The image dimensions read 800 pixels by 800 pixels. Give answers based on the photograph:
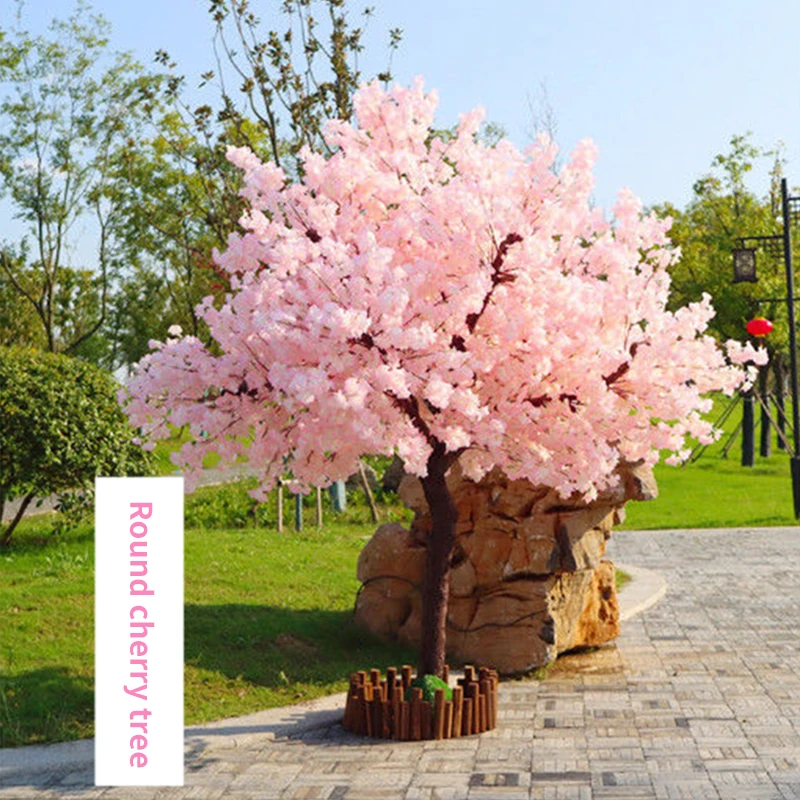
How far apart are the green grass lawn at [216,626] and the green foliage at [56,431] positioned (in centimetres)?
73

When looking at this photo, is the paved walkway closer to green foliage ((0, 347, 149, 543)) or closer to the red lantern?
green foliage ((0, 347, 149, 543))

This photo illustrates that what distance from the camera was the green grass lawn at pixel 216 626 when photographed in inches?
352

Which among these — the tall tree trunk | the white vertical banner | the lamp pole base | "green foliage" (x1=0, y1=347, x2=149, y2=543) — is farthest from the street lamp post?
the white vertical banner

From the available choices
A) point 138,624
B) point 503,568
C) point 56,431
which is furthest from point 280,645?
point 138,624

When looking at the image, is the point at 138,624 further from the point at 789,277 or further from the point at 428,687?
the point at 789,277

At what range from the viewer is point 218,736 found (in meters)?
8.38

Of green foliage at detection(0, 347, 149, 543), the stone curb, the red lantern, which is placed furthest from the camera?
the red lantern

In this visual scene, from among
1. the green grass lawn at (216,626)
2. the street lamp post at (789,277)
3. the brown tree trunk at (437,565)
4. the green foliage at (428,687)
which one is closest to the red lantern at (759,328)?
the street lamp post at (789,277)

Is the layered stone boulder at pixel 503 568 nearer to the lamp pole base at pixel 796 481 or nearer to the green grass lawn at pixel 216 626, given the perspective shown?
the green grass lawn at pixel 216 626

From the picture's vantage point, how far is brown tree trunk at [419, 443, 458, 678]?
884 cm

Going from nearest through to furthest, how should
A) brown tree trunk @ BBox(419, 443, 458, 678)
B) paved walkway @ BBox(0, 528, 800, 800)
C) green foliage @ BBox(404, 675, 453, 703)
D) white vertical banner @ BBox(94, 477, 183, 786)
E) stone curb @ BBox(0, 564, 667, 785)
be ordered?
1. white vertical banner @ BBox(94, 477, 183, 786)
2. paved walkway @ BBox(0, 528, 800, 800)
3. stone curb @ BBox(0, 564, 667, 785)
4. green foliage @ BBox(404, 675, 453, 703)
5. brown tree trunk @ BBox(419, 443, 458, 678)

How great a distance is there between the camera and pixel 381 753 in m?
8.09

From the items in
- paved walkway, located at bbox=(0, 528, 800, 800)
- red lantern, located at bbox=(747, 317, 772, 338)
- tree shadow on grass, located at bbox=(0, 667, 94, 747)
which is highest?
red lantern, located at bbox=(747, 317, 772, 338)

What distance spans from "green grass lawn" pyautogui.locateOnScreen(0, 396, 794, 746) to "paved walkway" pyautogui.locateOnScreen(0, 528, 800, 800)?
0.64m
